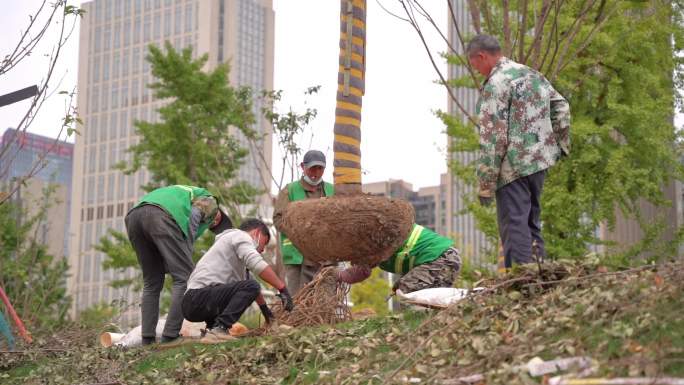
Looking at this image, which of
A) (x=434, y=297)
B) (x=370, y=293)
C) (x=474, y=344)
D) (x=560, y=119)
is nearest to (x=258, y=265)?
(x=434, y=297)

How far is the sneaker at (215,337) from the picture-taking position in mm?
Result: 7023

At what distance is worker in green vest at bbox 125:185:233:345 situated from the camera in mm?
7578

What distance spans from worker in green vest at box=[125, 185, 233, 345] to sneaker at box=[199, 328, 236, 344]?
49cm

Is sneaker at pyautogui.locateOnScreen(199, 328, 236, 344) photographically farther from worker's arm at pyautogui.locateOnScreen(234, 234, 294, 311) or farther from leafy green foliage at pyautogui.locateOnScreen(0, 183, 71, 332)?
leafy green foliage at pyautogui.locateOnScreen(0, 183, 71, 332)

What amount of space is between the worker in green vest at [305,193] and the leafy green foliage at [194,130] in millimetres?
13165

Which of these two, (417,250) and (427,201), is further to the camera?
(427,201)

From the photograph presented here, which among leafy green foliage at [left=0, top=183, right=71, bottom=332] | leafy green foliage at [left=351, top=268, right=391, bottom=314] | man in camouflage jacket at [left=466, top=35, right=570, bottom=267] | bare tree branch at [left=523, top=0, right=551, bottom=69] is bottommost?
leafy green foliage at [left=351, top=268, right=391, bottom=314]

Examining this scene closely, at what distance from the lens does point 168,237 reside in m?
7.58

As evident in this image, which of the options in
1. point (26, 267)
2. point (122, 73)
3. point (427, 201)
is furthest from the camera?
point (427, 201)

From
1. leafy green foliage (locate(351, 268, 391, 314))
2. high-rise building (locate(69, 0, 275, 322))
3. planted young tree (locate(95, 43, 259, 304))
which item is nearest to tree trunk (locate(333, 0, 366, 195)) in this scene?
planted young tree (locate(95, 43, 259, 304))

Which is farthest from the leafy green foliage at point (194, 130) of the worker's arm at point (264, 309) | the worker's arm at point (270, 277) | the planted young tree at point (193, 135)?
the worker's arm at point (270, 277)

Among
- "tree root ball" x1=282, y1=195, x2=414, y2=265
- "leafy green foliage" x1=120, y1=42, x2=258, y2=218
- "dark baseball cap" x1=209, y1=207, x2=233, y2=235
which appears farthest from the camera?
"leafy green foliage" x1=120, y1=42, x2=258, y2=218

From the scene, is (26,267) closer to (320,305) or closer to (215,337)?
(320,305)

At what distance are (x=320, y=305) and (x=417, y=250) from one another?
3.08 feet
